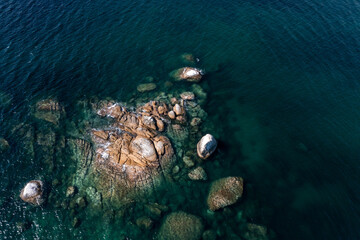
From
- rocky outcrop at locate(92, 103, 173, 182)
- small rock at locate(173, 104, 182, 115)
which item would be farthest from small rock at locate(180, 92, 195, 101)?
rocky outcrop at locate(92, 103, 173, 182)

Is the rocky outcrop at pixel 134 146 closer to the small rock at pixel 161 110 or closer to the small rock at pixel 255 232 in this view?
the small rock at pixel 161 110

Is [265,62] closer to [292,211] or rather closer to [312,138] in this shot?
[312,138]

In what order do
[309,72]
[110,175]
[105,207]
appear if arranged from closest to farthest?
[105,207] < [110,175] < [309,72]

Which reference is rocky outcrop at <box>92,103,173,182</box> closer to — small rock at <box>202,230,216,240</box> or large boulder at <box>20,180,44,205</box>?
large boulder at <box>20,180,44,205</box>

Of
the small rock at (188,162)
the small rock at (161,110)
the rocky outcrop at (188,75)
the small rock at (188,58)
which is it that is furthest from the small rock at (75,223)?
the small rock at (188,58)

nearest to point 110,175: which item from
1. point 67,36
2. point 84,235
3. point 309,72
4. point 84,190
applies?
point 84,190

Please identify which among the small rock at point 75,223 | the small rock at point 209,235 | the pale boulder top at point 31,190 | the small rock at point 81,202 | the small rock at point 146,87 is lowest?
the small rock at point 209,235

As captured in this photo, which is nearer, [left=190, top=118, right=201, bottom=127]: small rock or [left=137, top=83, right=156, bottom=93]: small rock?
[left=190, top=118, right=201, bottom=127]: small rock
